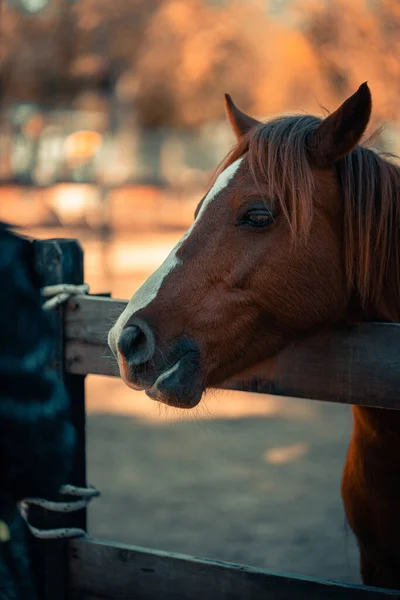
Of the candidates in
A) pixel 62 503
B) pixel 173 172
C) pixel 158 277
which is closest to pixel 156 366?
pixel 158 277

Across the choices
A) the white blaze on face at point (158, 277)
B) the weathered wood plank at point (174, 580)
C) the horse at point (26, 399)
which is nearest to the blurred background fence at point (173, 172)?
the horse at point (26, 399)

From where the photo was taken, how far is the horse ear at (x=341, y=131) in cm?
207

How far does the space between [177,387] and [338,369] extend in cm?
53

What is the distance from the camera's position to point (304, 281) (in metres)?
2.20

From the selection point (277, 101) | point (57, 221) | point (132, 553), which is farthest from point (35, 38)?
point (132, 553)

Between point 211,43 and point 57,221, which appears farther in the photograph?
point 211,43

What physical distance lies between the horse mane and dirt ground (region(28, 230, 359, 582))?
122 centimetres

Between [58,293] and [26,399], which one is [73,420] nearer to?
[58,293]

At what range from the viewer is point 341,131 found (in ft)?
7.06

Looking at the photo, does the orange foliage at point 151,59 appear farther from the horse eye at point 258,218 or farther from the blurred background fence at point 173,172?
the horse eye at point 258,218

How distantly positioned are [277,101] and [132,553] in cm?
4265

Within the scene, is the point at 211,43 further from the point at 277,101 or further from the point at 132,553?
the point at 132,553

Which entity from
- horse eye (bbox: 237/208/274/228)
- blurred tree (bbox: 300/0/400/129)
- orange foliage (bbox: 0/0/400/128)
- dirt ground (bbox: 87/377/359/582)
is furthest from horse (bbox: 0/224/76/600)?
orange foliage (bbox: 0/0/400/128)

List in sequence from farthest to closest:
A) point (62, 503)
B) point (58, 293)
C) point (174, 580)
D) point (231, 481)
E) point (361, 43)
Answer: point (361, 43)
point (231, 481)
point (58, 293)
point (62, 503)
point (174, 580)
